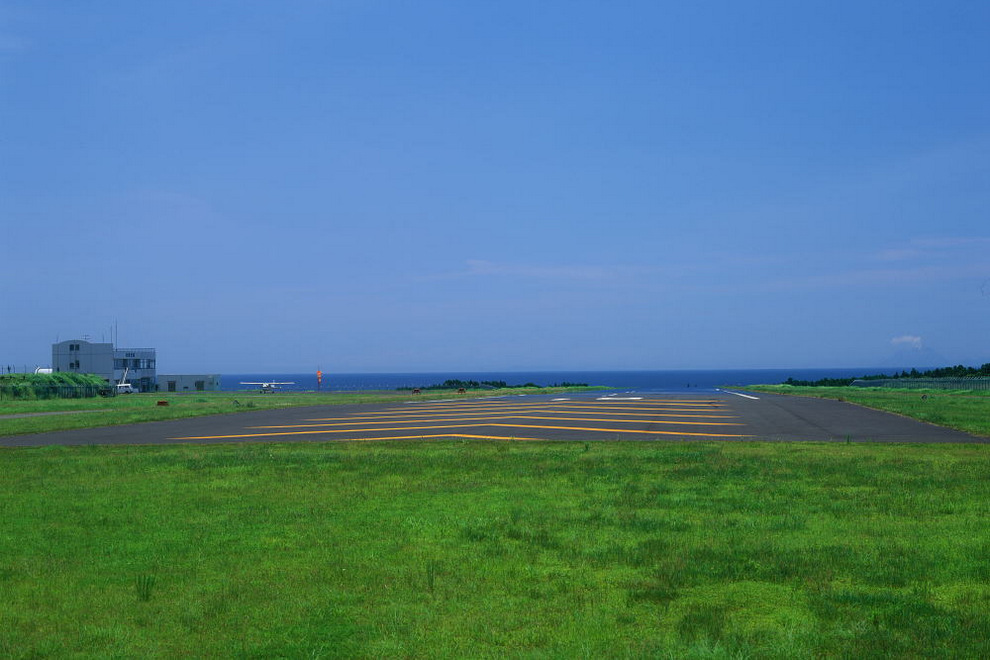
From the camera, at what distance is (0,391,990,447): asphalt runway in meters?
20.1

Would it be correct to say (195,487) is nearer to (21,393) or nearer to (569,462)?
(569,462)

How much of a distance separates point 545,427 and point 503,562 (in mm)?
15912

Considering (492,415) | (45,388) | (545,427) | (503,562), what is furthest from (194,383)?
(503,562)

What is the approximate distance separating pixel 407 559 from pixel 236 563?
168cm

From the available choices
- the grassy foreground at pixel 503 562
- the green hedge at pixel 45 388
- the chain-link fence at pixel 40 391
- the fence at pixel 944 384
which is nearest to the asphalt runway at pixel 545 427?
the grassy foreground at pixel 503 562

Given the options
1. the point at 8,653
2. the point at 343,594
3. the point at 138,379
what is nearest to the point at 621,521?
the point at 343,594

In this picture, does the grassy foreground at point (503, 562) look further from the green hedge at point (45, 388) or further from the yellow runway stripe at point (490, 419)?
the green hedge at point (45, 388)

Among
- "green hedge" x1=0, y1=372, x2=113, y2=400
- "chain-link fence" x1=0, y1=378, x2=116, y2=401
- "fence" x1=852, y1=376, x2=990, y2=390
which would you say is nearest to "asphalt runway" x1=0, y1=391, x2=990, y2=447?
"fence" x1=852, y1=376, x2=990, y2=390

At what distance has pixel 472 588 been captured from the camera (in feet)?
21.2

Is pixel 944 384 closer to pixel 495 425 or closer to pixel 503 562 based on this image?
pixel 495 425

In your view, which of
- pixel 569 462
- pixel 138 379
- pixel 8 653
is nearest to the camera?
pixel 8 653

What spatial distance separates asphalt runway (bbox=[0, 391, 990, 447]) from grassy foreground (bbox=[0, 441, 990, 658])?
6.90 m

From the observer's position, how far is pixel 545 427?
909 inches

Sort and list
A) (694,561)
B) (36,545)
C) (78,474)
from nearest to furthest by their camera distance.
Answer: (694,561) < (36,545) < (78,474)
